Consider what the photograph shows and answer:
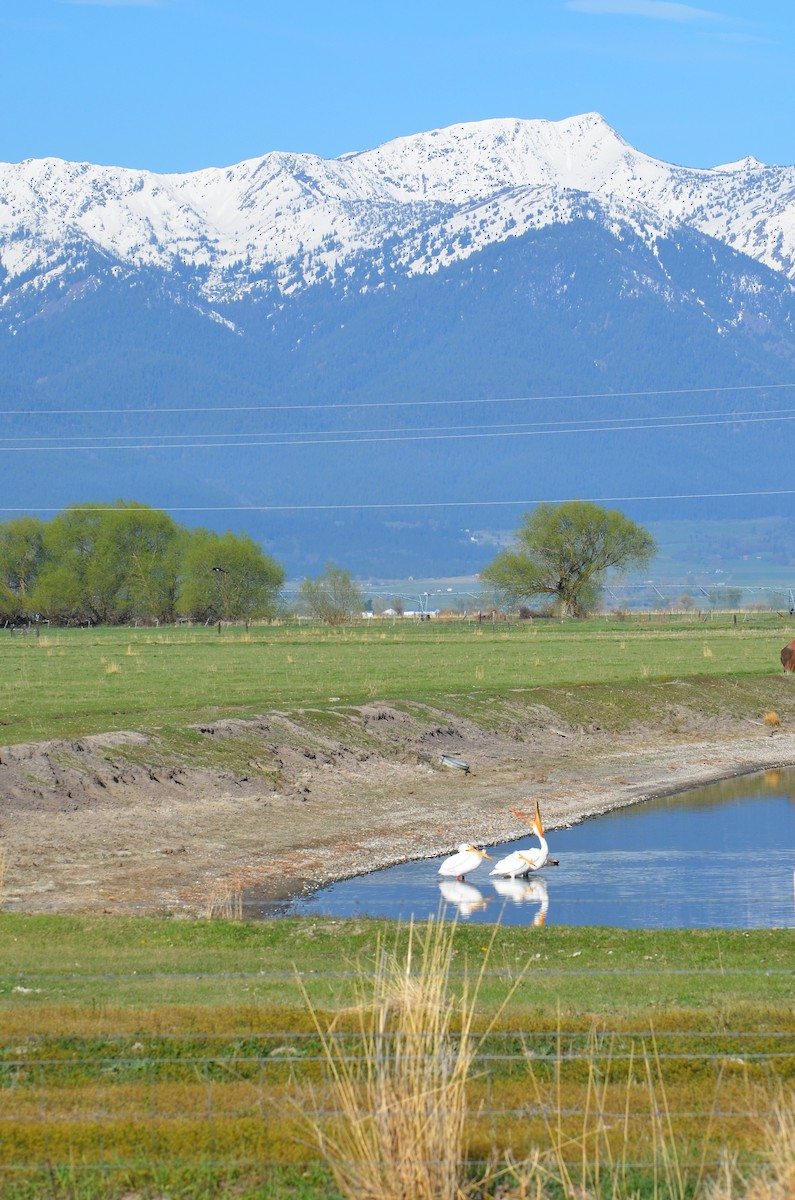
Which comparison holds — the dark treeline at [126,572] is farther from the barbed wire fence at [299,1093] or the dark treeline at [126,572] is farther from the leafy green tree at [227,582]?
the barbed wire fence at [299,1093]

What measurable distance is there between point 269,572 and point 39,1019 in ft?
377

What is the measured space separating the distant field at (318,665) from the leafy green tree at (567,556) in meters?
30.6

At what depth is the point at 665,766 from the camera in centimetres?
3791

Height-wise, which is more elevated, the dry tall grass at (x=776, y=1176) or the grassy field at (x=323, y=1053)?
the dry tall grass at (x=776, y=1176)

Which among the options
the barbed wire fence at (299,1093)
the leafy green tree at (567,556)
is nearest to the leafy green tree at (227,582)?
the leafy green tree at (567,556)

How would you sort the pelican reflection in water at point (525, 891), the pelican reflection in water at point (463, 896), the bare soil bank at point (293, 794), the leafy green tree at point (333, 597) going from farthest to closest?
1. the leafy green tree at point (333, 597)
2. the bare soil bank at point (293, 794)
3. the pelican reflection in water at point (525, 891)
4. the pelican reflection in water at point (463, 896)

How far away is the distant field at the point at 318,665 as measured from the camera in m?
38.6

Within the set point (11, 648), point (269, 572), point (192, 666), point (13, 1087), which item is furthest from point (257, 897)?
point (269, 572)

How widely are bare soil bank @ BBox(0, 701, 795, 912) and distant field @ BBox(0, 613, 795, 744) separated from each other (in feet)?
6.63

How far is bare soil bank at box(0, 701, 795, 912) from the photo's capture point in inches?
912

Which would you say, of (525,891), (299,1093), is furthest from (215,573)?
(299,1093)

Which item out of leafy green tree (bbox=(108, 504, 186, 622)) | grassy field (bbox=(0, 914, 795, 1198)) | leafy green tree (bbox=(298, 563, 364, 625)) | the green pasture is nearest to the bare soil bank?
the green pasture

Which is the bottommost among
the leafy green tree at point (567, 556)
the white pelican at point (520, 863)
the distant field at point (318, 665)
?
the white pelican at point (520, 863)

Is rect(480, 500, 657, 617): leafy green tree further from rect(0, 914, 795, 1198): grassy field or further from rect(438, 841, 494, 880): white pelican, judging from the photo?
rect(0, 914, 795, 1198): grassy field
